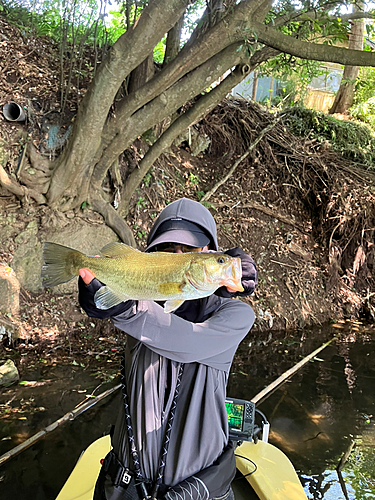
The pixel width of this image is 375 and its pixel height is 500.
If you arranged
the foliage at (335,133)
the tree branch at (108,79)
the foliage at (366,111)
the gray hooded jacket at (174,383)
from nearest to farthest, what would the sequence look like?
the gray hooded jacket at (174,383) → the tree branch at (108,79) → the foliage at (335,133) → the foliage at (366,111)

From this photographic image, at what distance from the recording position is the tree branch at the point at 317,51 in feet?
17.2

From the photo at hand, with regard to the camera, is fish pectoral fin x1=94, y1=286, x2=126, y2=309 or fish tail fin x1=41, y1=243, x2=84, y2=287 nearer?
fish pectoral fin x1=94, y1=286, x2=126, y2=309

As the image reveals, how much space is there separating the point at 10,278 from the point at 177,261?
18.1 feet

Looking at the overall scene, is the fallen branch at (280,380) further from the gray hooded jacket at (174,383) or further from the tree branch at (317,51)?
the tree branch at (317,51)

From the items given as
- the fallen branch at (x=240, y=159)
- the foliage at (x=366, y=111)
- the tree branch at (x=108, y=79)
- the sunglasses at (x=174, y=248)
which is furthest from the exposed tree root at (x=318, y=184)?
the sunglasses at (x=174, y=248)

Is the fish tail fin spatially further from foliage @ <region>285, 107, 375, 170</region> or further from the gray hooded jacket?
foliage @ <region>285, 107, 375, 170</region>

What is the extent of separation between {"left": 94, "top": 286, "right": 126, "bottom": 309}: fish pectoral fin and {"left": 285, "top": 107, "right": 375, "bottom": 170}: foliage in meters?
11.1

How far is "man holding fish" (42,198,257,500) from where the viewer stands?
1577 mm

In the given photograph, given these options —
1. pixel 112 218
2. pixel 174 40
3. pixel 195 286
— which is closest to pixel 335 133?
pixel 174 40

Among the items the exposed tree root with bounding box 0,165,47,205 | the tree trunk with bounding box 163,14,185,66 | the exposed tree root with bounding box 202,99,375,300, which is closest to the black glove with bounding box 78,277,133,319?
the exposed tree root with bounding box 0,165,47,205

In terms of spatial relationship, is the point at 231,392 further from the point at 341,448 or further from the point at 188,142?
the point at 188,142

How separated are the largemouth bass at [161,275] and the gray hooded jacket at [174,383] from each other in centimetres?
13

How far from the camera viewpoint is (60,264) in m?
1.74

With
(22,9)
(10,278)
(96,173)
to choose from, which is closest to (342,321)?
(96,173)
